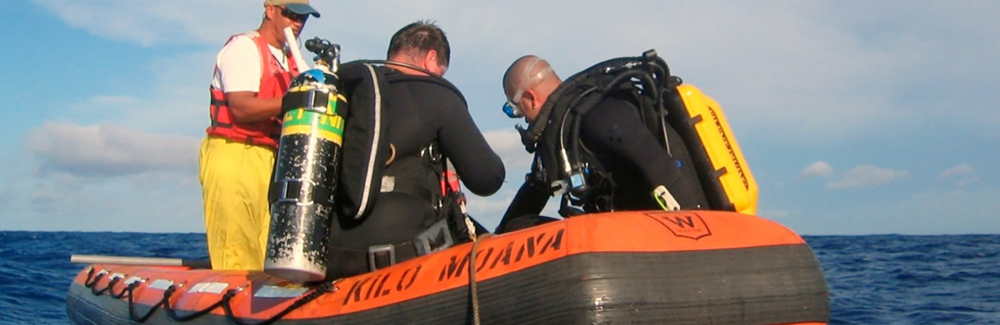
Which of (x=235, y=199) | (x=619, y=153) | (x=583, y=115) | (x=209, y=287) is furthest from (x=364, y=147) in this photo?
(x=235, y=199)

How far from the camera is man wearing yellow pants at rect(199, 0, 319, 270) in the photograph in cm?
493

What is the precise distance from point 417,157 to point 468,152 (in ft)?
0.69

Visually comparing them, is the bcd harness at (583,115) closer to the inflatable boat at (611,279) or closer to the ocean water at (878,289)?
the inflatable boat at (611,279)

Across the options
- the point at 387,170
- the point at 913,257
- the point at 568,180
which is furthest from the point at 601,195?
the point at 913,257

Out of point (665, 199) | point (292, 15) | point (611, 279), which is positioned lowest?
point (611, 279)

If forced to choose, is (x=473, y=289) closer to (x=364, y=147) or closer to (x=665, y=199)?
(x=364, y=147)

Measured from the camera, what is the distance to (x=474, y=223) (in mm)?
4473

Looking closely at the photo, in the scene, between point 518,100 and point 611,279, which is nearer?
point 611,279

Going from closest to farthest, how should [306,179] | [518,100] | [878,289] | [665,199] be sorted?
[306,179] → [665,199] → [518,100] → [878,289]

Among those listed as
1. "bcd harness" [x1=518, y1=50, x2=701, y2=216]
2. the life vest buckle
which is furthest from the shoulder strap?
"bcd harness" [x1=518, y1=50, x2=701, y2=216]

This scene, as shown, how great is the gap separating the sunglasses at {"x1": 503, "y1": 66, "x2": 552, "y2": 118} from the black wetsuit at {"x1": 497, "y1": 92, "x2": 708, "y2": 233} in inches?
9.1

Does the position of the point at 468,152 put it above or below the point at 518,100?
below

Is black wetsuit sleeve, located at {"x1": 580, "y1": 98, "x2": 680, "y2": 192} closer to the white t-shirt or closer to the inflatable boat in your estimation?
the inflatable boat

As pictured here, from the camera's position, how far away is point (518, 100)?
13.8ft
